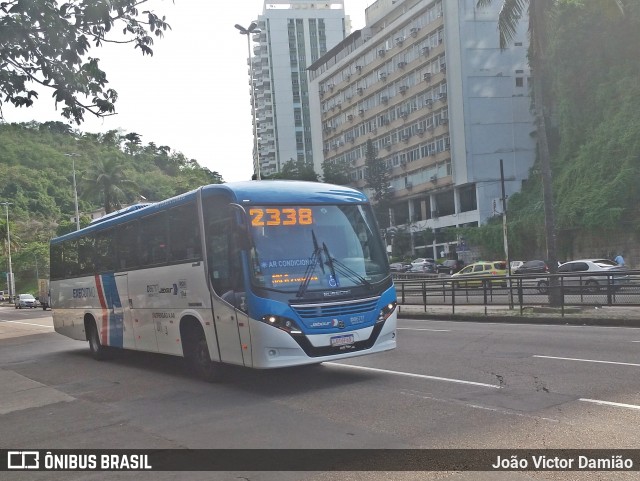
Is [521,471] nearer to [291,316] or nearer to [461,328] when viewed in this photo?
[291,316]

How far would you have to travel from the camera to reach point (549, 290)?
20891 millimetres

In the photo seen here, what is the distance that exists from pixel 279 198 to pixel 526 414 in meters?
4.74

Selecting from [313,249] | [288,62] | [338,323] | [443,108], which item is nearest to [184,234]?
[313,249]

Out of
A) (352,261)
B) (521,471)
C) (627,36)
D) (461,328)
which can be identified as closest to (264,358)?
(352,261)

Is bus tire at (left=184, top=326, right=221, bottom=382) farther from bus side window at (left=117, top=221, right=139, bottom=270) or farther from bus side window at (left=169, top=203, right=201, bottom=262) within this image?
bus side window at (left=117, top=221, right=139, bottom=270)

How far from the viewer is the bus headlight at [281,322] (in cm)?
936

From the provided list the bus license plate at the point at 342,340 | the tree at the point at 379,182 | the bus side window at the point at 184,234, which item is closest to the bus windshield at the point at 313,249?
the bus license plate at the point at 342,340

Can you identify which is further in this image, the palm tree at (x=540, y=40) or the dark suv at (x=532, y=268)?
the dark suv at (x=532, y=268)

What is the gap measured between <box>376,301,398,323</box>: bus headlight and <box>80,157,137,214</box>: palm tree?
169ft

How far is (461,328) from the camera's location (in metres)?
18.5

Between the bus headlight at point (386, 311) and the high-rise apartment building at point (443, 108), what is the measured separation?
5395cm

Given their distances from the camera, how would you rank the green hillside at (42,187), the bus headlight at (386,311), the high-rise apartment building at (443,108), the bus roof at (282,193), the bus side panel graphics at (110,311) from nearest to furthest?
1. the bus roof at (282,193)
2. the bus headlight at (386,311)
3. the bus side panel graphics at (110,311)
4. the high-rise apartment building at (443,108)
5. the green hillside at (42,187)

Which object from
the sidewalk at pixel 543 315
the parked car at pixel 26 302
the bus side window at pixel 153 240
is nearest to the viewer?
the bus side window at pixel 153 240

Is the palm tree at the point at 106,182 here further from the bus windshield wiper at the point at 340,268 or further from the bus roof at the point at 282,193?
the bus windshield wiper at the point at 340,268
